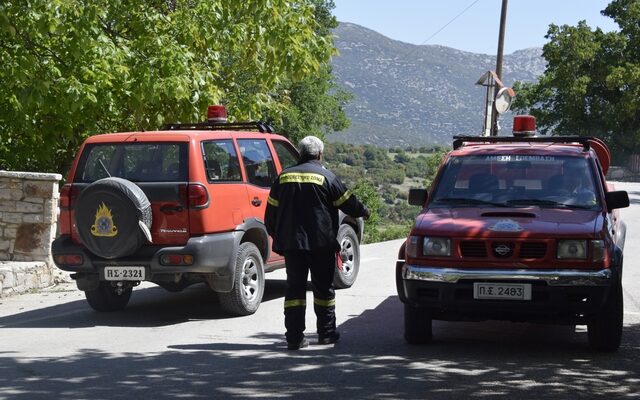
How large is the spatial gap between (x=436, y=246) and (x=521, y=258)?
678mm

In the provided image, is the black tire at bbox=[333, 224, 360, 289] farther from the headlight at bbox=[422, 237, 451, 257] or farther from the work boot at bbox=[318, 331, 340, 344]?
the headlight at bbox=[422, 237, 451, 257]

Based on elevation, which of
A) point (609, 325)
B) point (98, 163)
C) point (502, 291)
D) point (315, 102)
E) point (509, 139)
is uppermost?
point (315, 102)

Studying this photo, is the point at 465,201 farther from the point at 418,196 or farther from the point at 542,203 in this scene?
the point at 542,203

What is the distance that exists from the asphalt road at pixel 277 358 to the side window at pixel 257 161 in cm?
138

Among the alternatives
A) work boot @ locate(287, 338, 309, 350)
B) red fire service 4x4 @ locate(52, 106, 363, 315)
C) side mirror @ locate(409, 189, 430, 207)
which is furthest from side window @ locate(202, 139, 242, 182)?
work boot @ locate(287, 338, 309, 350)

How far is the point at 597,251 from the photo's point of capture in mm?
8617

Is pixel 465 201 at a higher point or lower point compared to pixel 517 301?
higher

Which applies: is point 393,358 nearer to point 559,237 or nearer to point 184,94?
point 559,237

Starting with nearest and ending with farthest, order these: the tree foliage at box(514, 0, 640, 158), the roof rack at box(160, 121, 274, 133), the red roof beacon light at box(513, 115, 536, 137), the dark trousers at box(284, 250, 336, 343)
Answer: the dark trousers at box(284, 250, 336, 343), the red roof beacon light at box(513, 115, 536, 137), the roof rack at box(160, 121, 274, 133), the tree foliage at box(514, 0, 640, 158)

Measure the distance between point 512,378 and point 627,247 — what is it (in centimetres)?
1334

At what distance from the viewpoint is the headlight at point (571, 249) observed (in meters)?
8.66

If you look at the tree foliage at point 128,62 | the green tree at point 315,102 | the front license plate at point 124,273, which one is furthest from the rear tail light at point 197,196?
the green tree at point 315,102

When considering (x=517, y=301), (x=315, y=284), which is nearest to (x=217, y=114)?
(x=315, y=284)

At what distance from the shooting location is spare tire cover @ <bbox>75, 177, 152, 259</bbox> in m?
10.5
